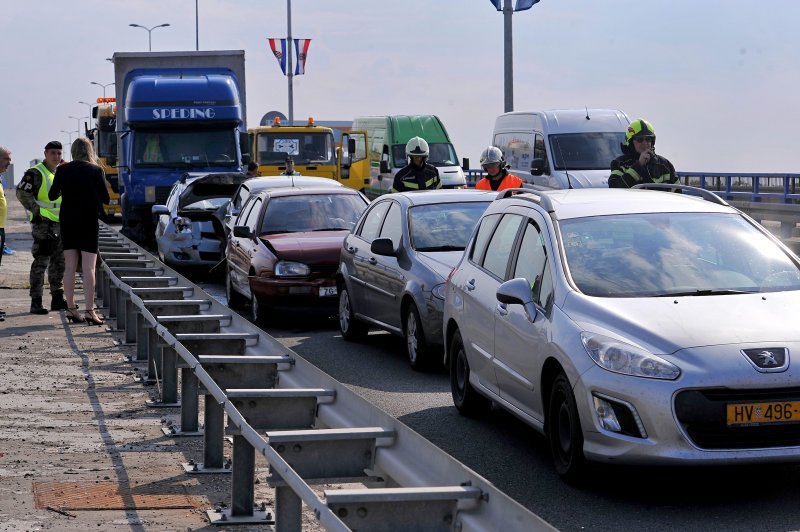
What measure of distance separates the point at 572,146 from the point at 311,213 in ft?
31.6

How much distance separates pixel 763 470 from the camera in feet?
25.3

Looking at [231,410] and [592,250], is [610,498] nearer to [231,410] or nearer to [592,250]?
[592,250]

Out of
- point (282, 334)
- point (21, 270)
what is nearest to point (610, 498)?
point (282, 334)

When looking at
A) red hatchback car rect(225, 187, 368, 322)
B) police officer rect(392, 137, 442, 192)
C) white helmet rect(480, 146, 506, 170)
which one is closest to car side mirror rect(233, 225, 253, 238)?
red hatchback car rect(225, 187, 368, 322)

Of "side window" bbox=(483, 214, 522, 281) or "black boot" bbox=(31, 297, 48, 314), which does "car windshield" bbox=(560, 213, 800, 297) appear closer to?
"side window" bbox=(483, 214, 522, 281)

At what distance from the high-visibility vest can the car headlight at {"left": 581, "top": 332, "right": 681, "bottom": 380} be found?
10.1m

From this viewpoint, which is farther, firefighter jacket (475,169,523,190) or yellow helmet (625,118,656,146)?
firefighter jacket (475,169,523,190)

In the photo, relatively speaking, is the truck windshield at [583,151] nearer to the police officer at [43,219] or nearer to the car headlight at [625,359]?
the police officer at [43,219]

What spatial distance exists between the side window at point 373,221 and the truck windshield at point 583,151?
11358 mm

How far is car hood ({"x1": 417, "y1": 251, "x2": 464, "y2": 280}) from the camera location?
12.0 meters

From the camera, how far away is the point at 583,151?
25.7 m

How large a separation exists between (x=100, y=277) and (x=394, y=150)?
21075 mm

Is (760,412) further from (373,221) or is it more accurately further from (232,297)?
(232,297)

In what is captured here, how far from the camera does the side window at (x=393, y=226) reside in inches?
516
